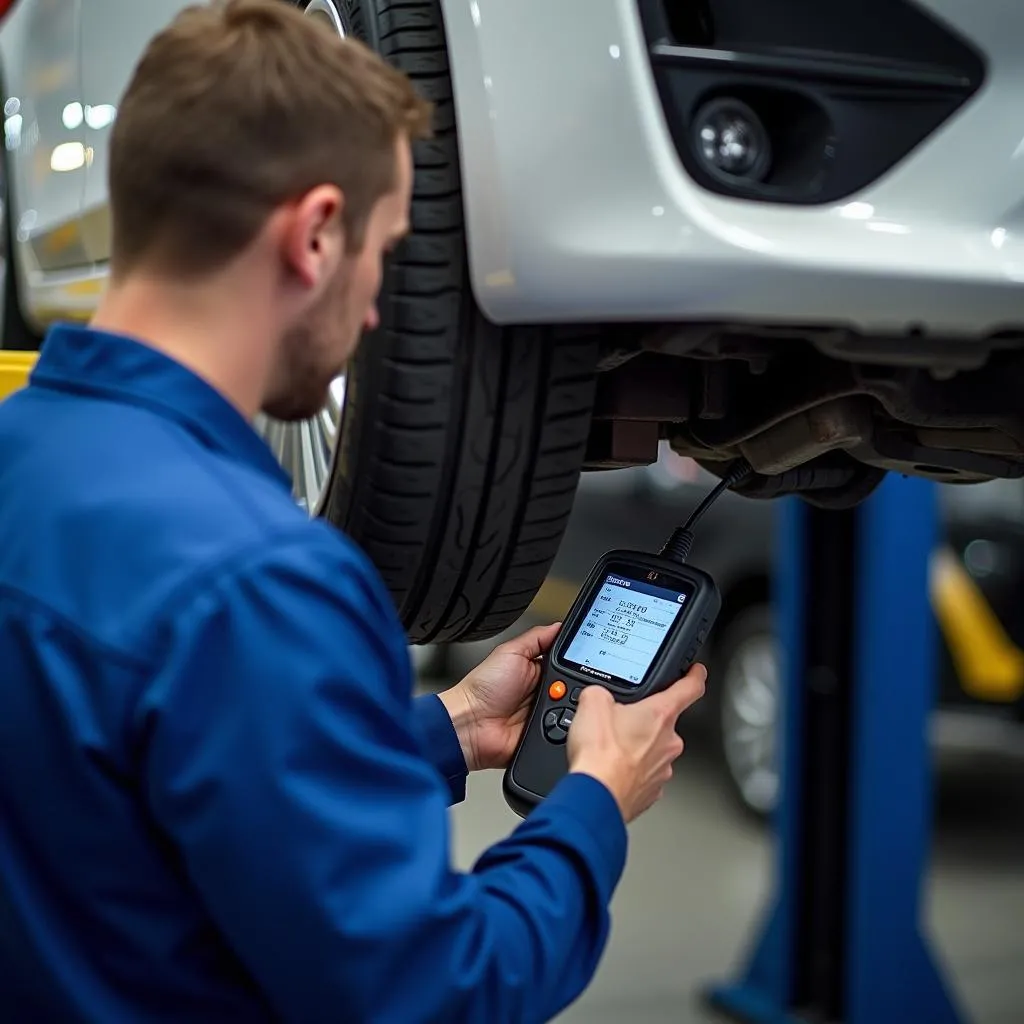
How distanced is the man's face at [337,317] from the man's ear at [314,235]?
15 millimetres

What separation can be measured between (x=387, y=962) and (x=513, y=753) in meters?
0.36

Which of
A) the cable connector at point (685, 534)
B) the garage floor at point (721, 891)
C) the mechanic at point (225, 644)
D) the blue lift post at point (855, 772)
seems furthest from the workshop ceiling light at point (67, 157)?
the blue lift post at point (855, 772)

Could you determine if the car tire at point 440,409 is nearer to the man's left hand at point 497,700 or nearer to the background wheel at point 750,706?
the man's left hand at point 497,700

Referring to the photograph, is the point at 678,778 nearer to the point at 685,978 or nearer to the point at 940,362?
the point at 685,978

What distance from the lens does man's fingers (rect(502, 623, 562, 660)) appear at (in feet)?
3.23

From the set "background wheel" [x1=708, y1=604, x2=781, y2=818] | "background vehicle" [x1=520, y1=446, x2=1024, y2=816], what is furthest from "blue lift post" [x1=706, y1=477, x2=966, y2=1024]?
"background wheel" [x1=708, y1=604, x2=781, y2=818]

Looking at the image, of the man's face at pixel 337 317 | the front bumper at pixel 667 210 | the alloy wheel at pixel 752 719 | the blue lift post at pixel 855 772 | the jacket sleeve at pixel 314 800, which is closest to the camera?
the jacket sleeve at pixel 314 800

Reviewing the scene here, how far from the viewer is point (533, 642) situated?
0.99 meters

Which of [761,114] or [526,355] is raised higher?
[761,114]

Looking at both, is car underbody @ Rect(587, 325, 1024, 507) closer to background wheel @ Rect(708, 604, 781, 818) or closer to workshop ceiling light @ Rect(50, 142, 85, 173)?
workshop ceiling light @ Rect(50, 142, 85, 173)

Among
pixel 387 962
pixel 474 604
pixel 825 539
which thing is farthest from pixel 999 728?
pixel 387 962

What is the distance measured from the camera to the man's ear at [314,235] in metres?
0.63

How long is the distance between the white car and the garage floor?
1548mm

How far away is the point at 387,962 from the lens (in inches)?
23.3
